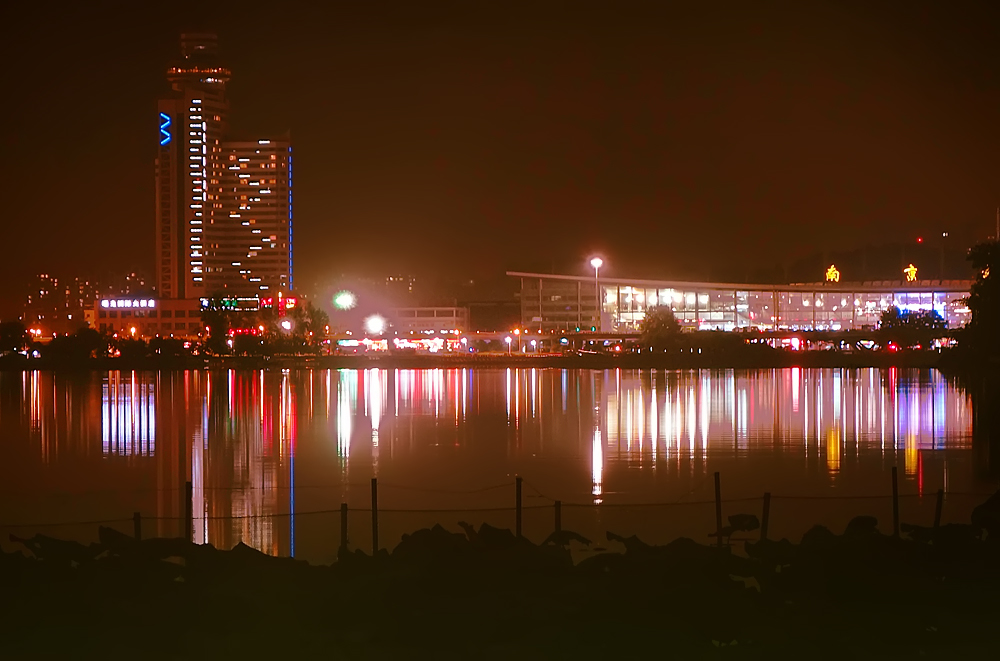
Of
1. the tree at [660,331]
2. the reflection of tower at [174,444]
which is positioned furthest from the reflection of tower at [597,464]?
the tree at [660,331]

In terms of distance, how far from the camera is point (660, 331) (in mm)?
109125

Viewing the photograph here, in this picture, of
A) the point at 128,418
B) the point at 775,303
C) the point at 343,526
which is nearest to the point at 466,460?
the point at 343,526

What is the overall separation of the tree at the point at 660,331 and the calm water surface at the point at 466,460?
57438mm

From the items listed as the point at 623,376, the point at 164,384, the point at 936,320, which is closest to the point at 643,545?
the point at 164,384

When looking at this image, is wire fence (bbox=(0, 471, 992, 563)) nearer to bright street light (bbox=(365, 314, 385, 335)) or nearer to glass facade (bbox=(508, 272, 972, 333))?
glass facade (bbox=(508, 272, 972, 333))

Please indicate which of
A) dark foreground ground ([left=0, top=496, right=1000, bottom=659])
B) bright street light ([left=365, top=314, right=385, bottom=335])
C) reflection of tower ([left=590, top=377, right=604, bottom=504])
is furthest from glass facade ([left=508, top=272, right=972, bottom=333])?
dark foreground ground ([left=0, top=496, right=1000, bottom=659])

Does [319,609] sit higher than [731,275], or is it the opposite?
[731,275]

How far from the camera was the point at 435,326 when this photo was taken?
182 meters

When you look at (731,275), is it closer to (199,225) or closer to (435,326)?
(435,326)

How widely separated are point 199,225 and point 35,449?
586ft

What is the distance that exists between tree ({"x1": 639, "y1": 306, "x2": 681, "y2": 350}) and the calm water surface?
5744 centimetres

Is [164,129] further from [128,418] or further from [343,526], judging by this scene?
[343,526]

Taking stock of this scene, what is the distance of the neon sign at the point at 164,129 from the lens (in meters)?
193

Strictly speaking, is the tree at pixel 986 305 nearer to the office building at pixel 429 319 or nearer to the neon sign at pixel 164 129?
the office building at pixel 429 319
